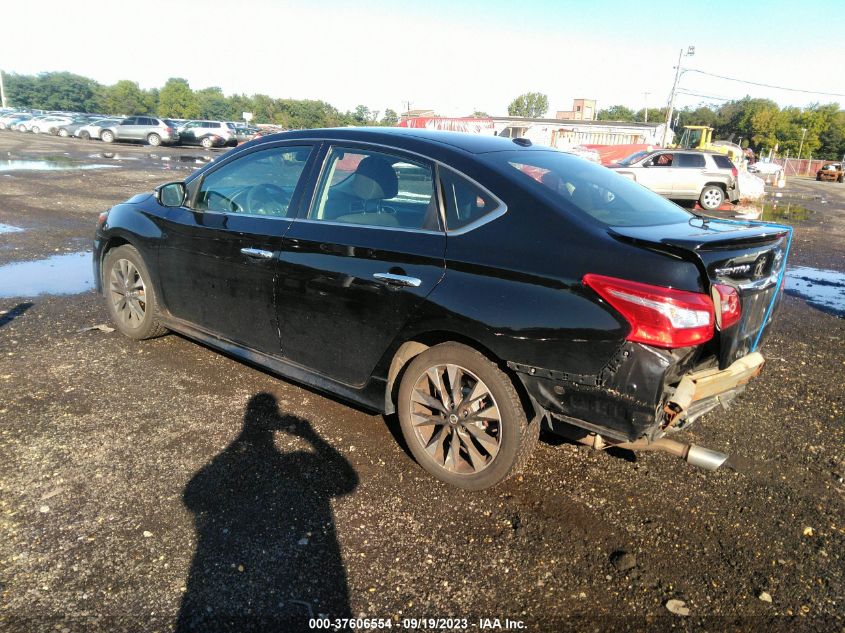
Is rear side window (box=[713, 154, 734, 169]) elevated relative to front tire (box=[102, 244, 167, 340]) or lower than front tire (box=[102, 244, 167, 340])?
elevated

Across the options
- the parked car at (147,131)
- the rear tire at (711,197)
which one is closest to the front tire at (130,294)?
the rear tire at (711,197)

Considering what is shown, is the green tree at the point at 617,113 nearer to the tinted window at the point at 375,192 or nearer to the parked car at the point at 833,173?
the parked car at the point at 833,173

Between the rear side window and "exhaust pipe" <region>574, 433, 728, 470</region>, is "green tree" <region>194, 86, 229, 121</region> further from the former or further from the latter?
"exhaust pipe" <region>574, 433, 728, 470</region>

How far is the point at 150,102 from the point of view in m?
120

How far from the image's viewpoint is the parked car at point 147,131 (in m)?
37.2

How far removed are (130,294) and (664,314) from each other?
4.20 meters

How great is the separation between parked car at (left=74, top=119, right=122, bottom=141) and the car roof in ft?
137

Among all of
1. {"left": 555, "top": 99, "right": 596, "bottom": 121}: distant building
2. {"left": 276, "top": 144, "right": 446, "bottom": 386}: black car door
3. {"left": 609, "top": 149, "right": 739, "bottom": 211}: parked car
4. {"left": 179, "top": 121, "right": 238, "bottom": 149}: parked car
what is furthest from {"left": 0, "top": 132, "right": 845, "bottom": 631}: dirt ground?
{"left": 555, "top": 99, "right": 596, "bottom": 121}: distant building

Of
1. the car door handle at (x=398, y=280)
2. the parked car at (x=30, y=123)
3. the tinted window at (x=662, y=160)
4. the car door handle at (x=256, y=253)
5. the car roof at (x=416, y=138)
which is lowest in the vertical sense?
the parked car at (x=30, y=123)

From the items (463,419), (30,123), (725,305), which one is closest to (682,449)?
(725,305)

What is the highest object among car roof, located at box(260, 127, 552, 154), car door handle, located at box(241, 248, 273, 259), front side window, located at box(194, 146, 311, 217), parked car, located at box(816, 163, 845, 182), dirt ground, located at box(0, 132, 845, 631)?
car roof, located at box(260, 127, 552, 154)

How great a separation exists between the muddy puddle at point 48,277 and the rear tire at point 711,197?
665 inches

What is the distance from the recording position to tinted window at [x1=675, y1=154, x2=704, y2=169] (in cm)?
1823

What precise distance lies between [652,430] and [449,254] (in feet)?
4.09
